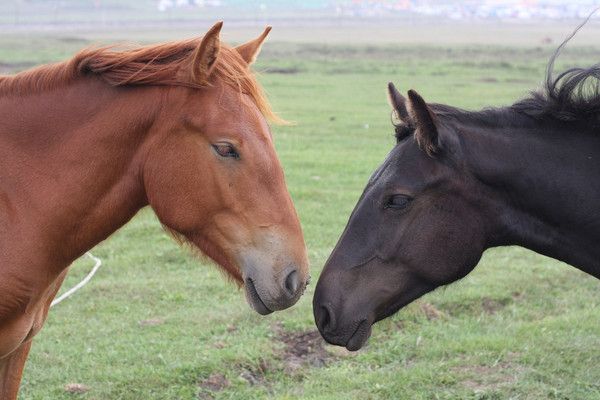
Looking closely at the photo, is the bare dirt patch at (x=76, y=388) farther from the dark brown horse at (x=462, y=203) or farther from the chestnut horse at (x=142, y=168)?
the dark brown horse at (x=462, y=203)

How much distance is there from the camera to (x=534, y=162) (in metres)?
4.20

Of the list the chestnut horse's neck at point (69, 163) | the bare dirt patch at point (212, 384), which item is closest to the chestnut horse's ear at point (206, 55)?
the chestnut horse's neck at point (69, 163)

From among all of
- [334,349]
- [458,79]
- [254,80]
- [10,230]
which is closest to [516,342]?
[334,349]

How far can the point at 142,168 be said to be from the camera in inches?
161

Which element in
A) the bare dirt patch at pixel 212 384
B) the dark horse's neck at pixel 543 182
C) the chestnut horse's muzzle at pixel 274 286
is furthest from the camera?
the bare dirt patch at pixel 212 384

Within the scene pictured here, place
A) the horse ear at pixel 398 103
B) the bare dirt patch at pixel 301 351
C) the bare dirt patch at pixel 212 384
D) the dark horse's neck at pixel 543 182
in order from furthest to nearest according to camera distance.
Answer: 1. the bare dirt patch at pixel 301 351
2. the bare dirt patch at pixel 212 384
3. the horse ear at pixel 398 103
4. the dark horse's neck at pixel 543 182

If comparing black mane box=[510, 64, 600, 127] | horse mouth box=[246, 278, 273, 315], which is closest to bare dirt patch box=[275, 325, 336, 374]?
horse mouth box=[246, 278, 273, 315]

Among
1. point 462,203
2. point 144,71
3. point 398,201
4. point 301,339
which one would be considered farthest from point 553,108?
point 301,339

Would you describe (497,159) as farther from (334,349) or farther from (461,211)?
(334,349)

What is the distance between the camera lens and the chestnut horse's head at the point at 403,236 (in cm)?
414

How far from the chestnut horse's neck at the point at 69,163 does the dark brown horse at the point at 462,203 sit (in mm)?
1125

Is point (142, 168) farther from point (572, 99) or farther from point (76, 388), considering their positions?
point (76, 388)

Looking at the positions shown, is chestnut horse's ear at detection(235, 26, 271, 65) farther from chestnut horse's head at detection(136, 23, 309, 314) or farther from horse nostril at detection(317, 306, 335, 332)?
horse nostril at detection(317, 306, 335, 332)

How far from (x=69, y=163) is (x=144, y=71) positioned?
0.58m
